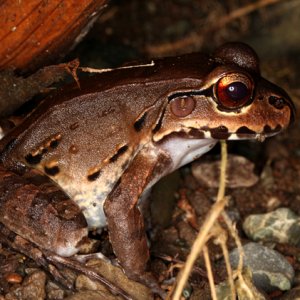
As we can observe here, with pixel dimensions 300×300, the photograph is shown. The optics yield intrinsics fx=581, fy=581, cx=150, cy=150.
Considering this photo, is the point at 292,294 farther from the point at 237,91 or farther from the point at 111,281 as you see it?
the point at 237,91

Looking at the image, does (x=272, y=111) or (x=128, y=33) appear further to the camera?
(x=128, y=33)

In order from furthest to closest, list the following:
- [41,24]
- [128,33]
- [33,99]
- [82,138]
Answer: [128,33]
[33,99]
[41,24]
[82,138]

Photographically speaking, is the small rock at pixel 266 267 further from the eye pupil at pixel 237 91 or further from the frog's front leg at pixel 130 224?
the eye pupil at pixel 237 91

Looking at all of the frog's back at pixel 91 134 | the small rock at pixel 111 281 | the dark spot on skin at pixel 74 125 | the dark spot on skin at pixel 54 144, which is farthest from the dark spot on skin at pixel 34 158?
the small rock at pixel 111 281

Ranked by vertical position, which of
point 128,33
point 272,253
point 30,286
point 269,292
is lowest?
point 30,286

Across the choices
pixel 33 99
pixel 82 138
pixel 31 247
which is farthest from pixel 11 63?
pixel 31 247

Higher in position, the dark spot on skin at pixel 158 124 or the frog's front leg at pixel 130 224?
the dark spot on skin at pixel 158 124

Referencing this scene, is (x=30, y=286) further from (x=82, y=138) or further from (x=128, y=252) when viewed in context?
(x=82, y=138)
